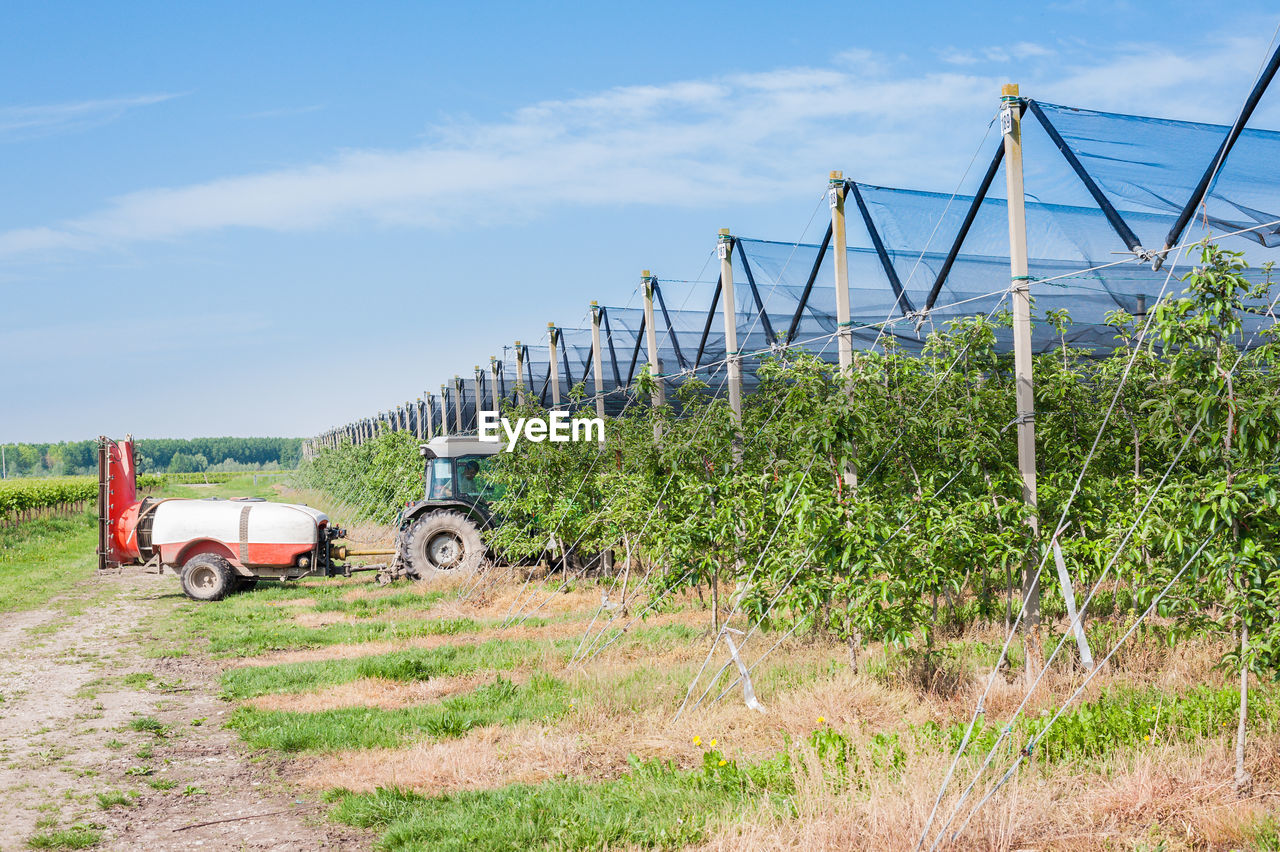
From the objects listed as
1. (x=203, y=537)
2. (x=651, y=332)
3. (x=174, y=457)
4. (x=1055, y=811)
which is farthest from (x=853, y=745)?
(x=174, y=457)

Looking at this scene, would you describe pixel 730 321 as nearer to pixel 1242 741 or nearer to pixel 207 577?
pixel 1242 741

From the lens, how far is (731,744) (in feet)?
20.6

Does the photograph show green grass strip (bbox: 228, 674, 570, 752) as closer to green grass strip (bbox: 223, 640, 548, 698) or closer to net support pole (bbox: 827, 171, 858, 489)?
green grass strip (bbox: 223, 640, 548, 698)

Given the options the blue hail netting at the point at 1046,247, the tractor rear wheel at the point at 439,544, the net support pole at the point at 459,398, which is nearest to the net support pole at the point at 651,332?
the blue hail netting at the point at 1046,247

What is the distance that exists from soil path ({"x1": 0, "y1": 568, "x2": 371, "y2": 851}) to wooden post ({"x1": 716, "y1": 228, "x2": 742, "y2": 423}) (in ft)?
20.1

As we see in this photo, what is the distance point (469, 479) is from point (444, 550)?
4.10ft

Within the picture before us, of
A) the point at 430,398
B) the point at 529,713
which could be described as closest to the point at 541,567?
the point at 529,713

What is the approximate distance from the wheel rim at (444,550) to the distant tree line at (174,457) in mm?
Result: 122639

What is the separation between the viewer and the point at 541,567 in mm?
15156

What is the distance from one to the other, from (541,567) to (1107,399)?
9604 millimetres

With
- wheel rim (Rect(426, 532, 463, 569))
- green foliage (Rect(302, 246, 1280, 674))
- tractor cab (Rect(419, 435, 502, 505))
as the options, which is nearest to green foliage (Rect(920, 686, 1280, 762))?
green foliage (Rect(302, 246, 1280, 674))

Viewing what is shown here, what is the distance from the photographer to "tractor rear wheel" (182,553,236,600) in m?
15.0

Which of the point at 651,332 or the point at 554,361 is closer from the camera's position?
the point at 651,332

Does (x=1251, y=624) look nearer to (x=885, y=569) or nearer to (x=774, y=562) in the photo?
(x=885, y=569)
